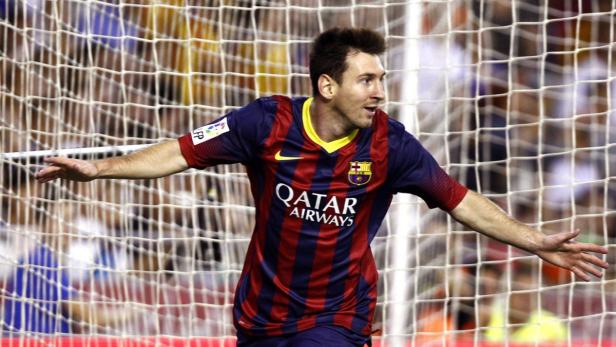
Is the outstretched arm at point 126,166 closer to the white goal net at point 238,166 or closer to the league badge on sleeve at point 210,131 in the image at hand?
the league badge on sleeve at point 210,131

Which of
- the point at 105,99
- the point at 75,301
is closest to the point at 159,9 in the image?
the point at 105,99

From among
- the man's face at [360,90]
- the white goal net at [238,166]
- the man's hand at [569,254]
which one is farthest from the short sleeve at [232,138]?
the white goal net at [238,166]

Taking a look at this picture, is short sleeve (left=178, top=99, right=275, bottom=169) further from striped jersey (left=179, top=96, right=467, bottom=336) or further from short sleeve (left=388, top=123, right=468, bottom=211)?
short sleeve (left=388, top=123, right=468, bottom=211)

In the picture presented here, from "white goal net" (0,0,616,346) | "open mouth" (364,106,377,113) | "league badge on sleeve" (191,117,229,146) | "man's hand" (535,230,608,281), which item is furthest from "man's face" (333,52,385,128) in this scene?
"white goal net" (0,0,616,346)

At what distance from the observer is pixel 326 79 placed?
4.25 m

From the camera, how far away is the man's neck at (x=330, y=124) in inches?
166

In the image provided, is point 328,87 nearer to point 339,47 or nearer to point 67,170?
point 339,47

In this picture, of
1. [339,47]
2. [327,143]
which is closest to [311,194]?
[327,143]

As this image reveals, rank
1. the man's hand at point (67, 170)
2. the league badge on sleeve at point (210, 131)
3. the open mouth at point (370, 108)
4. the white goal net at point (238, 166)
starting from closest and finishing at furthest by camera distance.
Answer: the man's hand at point (67, 170) → the open mouth at point (370, 108) → the league badge on sleeve at point (210, 131) → the white goal net at point (238, 166)

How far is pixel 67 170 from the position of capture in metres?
4.03

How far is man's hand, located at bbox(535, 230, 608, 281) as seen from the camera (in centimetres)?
417

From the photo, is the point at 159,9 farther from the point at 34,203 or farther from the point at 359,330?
the point at 359,330

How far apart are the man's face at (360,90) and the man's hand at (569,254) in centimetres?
78

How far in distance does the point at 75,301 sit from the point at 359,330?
2.99 meters
